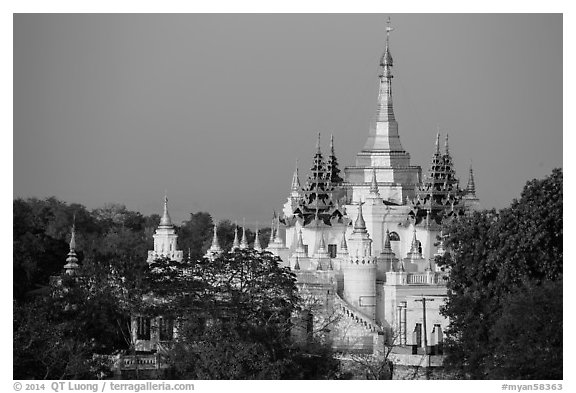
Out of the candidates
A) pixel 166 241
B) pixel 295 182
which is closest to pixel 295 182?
pixel 295 182

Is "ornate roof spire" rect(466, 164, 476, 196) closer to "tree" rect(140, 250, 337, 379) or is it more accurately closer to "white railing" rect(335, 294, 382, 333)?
"white railing" rect(335, 294, 382, 333)

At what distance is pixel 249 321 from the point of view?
80.2m

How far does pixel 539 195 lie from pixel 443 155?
30.8 metres

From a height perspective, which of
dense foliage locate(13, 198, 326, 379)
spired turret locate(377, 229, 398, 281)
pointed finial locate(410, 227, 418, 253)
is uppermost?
pointed finial locate(410, 227, 418, 253)

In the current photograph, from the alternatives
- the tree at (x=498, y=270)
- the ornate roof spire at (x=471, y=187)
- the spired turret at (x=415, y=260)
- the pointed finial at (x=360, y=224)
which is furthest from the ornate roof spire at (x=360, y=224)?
the tree at (x=498, y=270)

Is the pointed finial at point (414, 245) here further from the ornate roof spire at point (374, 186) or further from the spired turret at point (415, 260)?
the ornate roof spire at point (374, 186)

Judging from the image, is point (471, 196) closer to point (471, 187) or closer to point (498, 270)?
point (471, 187)

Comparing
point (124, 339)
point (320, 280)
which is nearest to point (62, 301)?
point (124, 339)

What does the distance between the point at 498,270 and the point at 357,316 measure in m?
16.3

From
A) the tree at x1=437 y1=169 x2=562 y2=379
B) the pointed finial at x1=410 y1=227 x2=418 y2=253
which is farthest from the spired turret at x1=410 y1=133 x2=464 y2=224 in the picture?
the tree at x1=437 y1=169 x2=562 y2=379

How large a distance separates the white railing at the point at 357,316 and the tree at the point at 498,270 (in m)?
12.2

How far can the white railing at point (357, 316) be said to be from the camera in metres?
93.9

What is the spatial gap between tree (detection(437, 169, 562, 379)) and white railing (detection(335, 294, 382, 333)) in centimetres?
1217

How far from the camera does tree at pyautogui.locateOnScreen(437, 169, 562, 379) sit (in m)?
75.2
